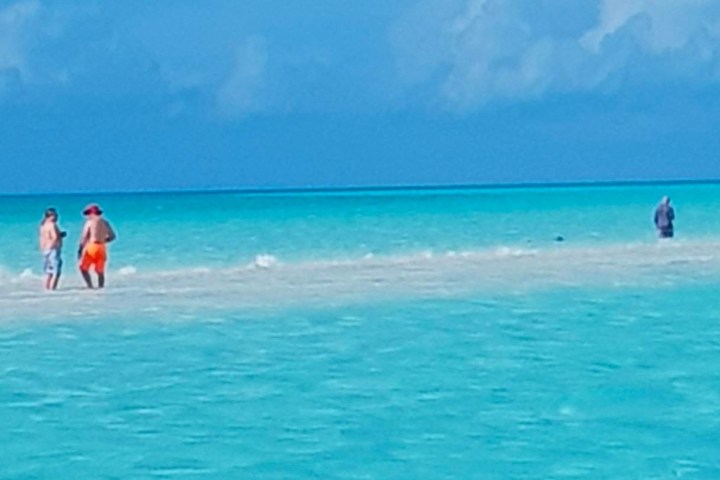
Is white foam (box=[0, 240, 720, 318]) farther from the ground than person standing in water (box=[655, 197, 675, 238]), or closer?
closer

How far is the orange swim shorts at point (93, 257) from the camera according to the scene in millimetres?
17016

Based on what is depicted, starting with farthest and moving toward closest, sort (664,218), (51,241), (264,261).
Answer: (664,218) < (264,261) < (51,241)

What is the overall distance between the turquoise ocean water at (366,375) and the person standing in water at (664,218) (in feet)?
22.7

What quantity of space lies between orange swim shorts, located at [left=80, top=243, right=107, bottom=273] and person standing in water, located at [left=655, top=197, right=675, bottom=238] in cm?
1411

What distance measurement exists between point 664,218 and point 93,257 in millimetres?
15778

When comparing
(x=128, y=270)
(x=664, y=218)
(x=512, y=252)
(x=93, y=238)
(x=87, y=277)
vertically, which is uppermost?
(x=664, y=218)

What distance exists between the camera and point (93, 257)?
17.2 metres

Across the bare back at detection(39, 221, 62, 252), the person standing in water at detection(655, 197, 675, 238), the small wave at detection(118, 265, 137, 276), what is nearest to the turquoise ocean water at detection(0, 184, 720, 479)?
the bare back at detection(39, 221, 62, 252)

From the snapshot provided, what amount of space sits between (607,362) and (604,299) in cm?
536

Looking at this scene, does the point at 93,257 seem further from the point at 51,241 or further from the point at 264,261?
the point at 264,261

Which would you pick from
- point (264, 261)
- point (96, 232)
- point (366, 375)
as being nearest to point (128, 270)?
point (264, 261)

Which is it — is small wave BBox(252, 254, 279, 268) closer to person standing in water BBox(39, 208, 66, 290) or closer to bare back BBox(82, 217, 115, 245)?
person standing in water BBox(39, 208, 66, 290)

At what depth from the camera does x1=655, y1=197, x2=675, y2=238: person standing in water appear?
28391 millimetres

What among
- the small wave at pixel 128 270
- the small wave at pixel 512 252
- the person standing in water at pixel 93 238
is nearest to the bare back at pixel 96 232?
the person standing in water at pixel 93 238
